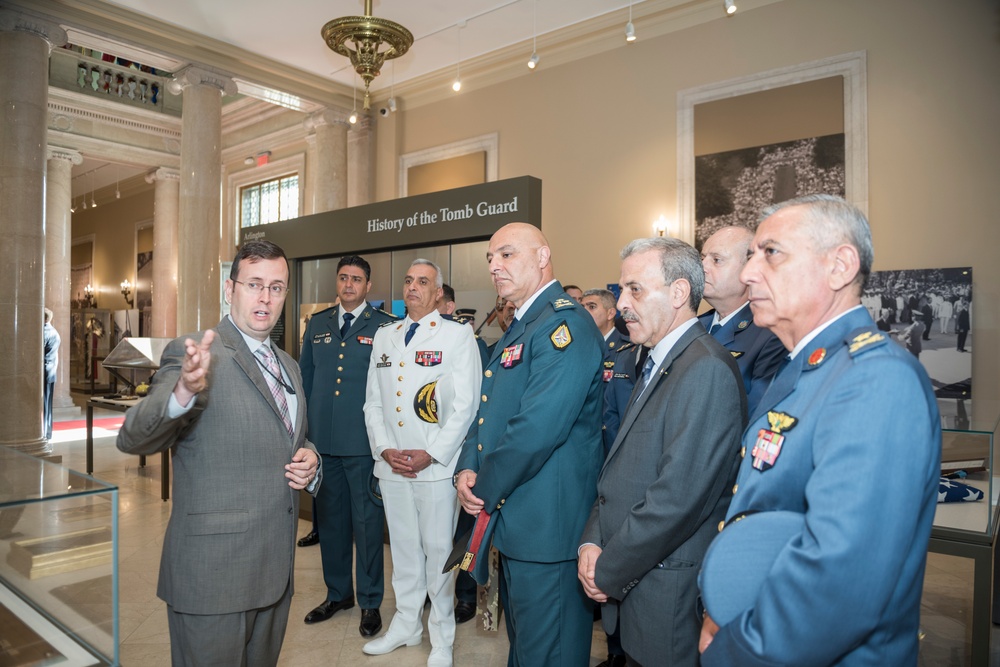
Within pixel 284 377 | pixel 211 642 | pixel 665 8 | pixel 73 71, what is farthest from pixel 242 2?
Result: pixel 211 642

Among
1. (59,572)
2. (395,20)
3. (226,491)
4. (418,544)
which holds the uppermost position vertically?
(395,20)

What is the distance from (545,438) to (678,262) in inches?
28.5

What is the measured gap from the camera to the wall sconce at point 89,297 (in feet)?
62.6

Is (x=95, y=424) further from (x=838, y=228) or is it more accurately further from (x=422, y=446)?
(x=838, y=228)

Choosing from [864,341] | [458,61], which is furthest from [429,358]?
[458,61]

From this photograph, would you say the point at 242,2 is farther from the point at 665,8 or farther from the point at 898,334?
the point at 898,334

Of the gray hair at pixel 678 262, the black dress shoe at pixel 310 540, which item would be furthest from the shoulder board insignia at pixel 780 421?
the black dress shoe at pixel 310 540

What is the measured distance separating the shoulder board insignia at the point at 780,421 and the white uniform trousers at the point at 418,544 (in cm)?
210

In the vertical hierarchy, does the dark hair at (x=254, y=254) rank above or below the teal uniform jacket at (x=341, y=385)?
above

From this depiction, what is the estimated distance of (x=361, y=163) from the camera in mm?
10820

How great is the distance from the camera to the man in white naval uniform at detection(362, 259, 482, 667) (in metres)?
3.13

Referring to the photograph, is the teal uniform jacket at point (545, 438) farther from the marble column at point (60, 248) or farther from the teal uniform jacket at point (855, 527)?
the marble column at point (60, 248)

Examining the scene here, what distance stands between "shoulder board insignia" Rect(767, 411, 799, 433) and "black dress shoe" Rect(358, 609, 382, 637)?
2.77 meters

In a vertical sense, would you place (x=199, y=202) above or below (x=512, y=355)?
above
